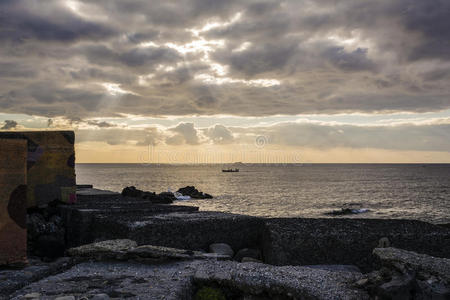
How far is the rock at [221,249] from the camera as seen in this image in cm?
934

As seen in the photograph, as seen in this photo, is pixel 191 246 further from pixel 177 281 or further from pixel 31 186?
pixel 31 186

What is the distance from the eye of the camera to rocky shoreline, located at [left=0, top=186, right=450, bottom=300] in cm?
544

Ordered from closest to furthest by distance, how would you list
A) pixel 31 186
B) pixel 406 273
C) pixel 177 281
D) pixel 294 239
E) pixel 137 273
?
1. pixel 406 273
2. pixel 177 281
3. pixel 137 273
4. pixel 294 239
5. pixel 31 186

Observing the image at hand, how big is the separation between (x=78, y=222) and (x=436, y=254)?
28.8 feet

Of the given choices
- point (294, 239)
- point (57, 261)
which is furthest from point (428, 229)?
point (57, 261)

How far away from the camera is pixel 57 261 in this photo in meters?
8.95

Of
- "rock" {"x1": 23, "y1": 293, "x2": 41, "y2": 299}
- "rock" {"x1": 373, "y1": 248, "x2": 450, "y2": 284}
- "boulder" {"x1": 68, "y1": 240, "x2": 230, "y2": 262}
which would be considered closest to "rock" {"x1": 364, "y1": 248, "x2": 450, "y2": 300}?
"rock" {"x1": 373, "y1": 248, "x2": 450, "y2": 284}

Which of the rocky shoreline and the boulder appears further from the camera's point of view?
the boulder

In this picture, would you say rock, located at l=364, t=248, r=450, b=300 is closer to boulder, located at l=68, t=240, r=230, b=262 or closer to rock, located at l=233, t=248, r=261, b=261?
boulder, located at l=68, t=240, r=230, b=262

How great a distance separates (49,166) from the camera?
12.3 m

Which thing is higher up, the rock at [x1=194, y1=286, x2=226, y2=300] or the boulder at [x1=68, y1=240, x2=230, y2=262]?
the boulder at [x1=68, y1=240, x2=230, y2=262]

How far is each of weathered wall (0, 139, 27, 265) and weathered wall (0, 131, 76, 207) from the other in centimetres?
384

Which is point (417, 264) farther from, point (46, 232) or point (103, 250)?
point (46, 232)

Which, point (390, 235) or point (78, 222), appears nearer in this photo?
point (390, 235)
